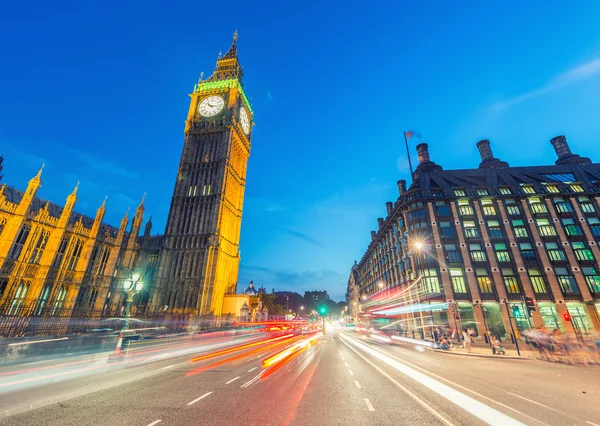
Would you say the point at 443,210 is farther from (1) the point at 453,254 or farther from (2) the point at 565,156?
(2) the point at 565,156

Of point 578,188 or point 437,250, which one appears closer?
point 437,250

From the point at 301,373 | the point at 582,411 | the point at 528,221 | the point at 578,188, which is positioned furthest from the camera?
the point at 578,188

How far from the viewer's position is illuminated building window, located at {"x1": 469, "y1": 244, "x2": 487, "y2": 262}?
4028cm

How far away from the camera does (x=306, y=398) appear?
8117 millimetres

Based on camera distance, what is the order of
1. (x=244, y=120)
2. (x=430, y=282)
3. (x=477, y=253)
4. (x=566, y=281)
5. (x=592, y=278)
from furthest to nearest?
(x=244, y=120) → (x=477, y=253) → (x=430, y=282) → (x=566, y=281) → (x=592, y=278)

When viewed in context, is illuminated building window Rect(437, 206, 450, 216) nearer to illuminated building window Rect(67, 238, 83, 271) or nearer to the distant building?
the distant building

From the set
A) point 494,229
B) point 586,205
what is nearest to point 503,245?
point 494,229

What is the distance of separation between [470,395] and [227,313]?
46252mm

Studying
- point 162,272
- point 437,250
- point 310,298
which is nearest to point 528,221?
point 437,250

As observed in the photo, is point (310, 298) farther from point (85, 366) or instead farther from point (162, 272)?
point (85, 366)

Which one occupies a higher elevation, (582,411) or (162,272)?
(162,272)

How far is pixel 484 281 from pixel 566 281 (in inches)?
483

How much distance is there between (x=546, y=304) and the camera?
3719 cm

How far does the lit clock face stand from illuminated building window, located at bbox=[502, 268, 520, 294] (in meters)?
65.7
